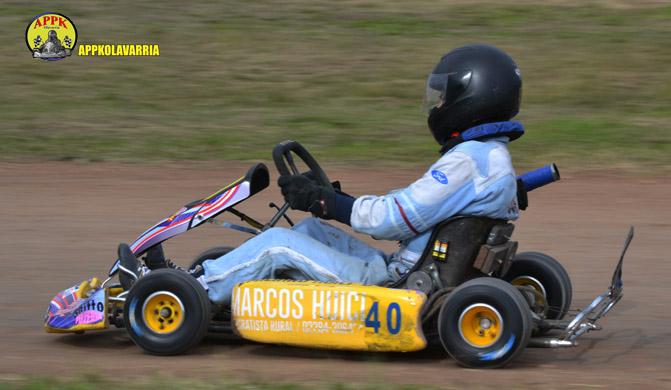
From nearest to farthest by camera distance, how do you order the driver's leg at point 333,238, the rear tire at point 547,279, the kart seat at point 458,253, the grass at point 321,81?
the kart seat at point 458,253, the driver's leg at point 333,238, the rear tire at point 547,279, the grass at point 321,81

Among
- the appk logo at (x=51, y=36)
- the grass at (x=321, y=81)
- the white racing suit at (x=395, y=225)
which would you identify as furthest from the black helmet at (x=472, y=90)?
the appk logo at (x=51, y=36)

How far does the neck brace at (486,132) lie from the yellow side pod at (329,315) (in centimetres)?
71

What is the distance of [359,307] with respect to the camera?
4.88 meters

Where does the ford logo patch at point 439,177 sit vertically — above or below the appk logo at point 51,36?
below

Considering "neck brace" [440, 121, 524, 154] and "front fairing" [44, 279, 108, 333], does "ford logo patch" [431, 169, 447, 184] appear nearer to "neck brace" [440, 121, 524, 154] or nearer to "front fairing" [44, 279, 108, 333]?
"neck brace" [440, 121, 524, 154]

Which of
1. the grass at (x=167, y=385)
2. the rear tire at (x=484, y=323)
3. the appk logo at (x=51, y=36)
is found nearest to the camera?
the grass at (x=167, y=385)

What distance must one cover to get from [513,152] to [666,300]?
4.22 metres

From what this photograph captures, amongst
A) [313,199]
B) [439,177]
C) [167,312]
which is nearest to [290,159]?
[313,199]

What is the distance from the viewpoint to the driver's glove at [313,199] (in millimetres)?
5055

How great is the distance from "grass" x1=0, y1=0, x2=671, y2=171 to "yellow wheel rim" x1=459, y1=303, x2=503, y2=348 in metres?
5.57

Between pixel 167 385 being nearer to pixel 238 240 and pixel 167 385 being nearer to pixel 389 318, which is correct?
pixel 389 318

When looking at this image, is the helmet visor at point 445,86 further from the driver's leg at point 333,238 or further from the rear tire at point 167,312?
the rear tire at point 167,312

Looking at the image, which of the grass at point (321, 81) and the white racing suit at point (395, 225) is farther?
the grass at point (321, 81)

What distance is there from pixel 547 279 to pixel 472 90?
1139 mm
